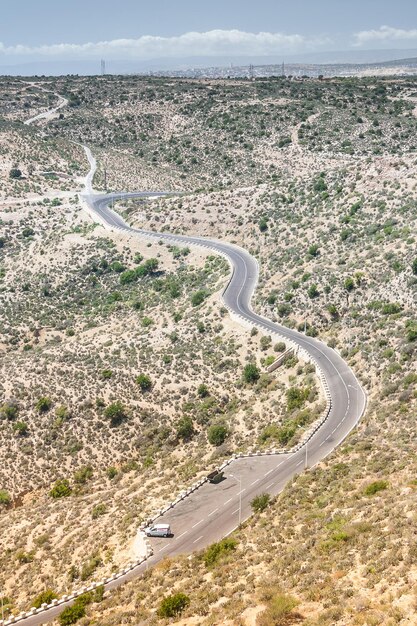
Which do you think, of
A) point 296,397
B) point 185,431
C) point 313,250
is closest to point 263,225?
point 313,250

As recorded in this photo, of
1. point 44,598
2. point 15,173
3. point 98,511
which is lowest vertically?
point 98,511

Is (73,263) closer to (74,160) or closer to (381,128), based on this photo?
(74,160)

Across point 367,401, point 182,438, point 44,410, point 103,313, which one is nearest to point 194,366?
point 182,438

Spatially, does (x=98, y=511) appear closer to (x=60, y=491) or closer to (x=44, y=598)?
(x=60, y=491)

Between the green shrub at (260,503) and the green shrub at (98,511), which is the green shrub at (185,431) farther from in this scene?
the green shrub at (260,503)

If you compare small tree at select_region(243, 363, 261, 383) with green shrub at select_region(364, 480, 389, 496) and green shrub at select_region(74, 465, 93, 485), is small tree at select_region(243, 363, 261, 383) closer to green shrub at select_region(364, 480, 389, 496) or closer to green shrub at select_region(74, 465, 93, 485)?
green shrub at select_region(74, 465, 93, 485)

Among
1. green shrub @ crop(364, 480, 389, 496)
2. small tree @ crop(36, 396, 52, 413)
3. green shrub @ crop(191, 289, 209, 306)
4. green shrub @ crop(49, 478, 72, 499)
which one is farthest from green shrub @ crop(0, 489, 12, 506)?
green shrub @ crop(191, 289, 209, 306)

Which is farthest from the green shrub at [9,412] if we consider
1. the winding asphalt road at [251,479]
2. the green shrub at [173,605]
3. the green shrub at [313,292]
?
the green shrub at [173,605]
